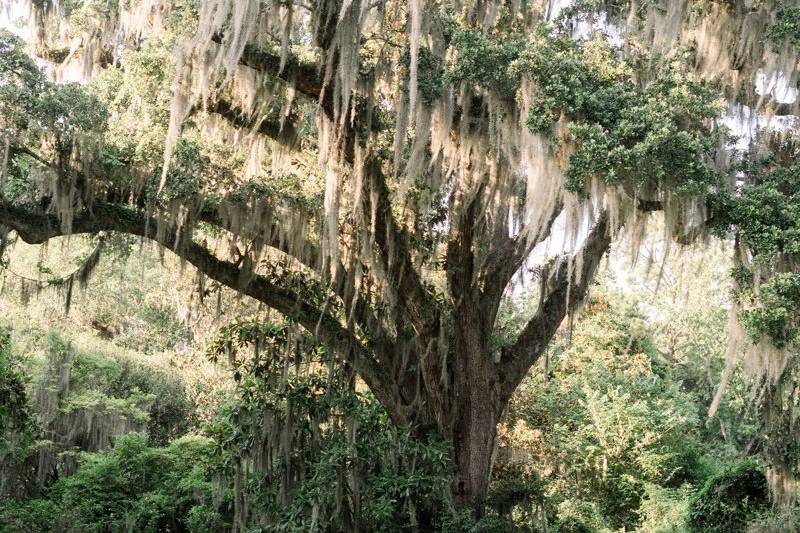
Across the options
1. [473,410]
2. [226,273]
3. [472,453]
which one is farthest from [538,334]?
[226,273]

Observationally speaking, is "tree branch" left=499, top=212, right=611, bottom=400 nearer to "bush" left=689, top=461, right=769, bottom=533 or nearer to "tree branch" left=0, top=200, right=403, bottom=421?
→ "tree branch" left=0, top=200, right=403, bottom=421

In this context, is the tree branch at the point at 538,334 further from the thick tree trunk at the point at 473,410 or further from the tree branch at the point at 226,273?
the tree branch at the point at 226,273

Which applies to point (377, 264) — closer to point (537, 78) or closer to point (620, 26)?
point (537, 78)

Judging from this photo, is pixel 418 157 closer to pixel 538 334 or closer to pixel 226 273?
pixel 226 273

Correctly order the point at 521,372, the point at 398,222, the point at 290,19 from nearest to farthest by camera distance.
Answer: the point at 290,19
the point at 398,222
the point at 521,372

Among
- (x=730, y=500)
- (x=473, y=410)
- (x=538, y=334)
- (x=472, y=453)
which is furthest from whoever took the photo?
(x=730, y=500)

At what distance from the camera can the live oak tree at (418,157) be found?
672 centimetres

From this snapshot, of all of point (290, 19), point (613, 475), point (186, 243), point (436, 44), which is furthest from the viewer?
point (613, 475)

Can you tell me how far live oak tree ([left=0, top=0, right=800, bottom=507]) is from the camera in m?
6.72

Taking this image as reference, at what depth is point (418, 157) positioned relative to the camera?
24.3 feet

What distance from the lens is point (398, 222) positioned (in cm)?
876

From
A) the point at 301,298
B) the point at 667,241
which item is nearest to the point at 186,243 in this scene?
the point at 301,298

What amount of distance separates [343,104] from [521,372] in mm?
3815

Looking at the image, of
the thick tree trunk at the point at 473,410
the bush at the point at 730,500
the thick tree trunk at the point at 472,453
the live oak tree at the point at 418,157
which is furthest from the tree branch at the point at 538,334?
the bush at the point at 730,500
